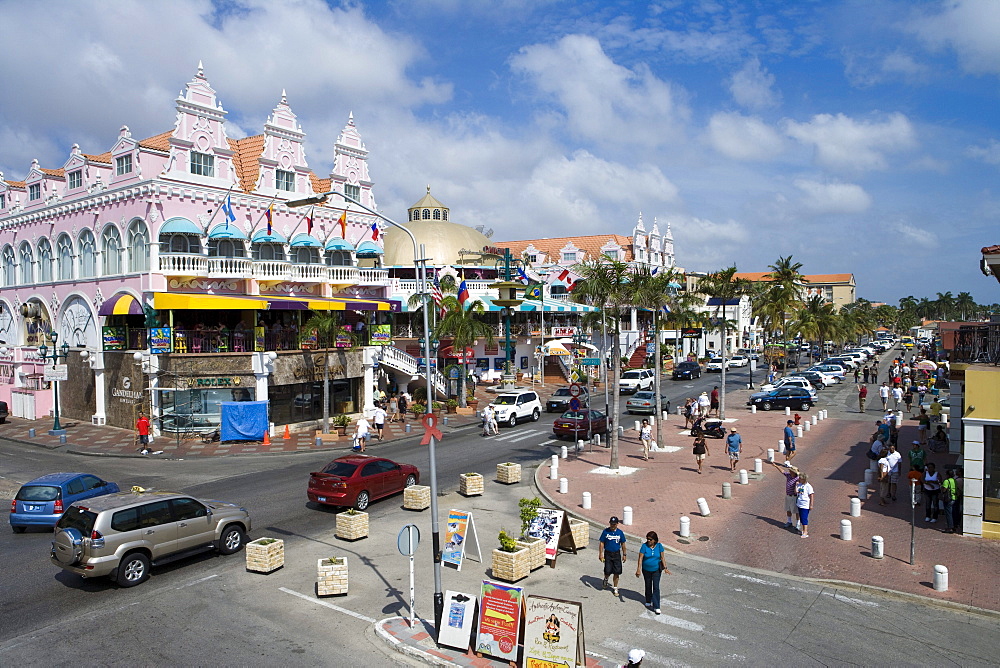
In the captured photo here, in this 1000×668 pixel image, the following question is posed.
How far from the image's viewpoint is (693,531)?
1762 centimetres

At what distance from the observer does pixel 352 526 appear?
54.2 ft

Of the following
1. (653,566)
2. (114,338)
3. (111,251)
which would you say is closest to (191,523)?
(653,566)

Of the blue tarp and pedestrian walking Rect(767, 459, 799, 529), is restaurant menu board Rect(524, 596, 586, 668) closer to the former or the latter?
pedestrian walking Rect(767, 459, 799, 529)

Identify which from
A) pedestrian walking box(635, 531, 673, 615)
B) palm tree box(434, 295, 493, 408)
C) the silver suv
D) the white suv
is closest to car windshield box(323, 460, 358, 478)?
the silver suv

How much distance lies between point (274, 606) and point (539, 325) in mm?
51018

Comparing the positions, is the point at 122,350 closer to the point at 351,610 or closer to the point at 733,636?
the point at 351,610

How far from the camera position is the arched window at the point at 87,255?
36188mm

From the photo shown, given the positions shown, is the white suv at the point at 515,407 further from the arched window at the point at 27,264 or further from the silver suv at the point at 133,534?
the arched window at the point at 27,264

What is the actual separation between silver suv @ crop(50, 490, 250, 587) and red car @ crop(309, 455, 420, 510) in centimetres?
362

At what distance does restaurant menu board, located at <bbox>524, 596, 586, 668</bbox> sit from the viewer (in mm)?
9984

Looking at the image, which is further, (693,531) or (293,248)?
(293,248)

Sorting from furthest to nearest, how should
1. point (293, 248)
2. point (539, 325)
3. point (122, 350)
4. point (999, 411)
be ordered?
point (539, 325) < point (293, 248) < point (122, 350) < point (999, 411)

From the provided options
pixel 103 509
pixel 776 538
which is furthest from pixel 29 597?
pixel 776 538

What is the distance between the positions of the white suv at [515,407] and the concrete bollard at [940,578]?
78.6 feet
